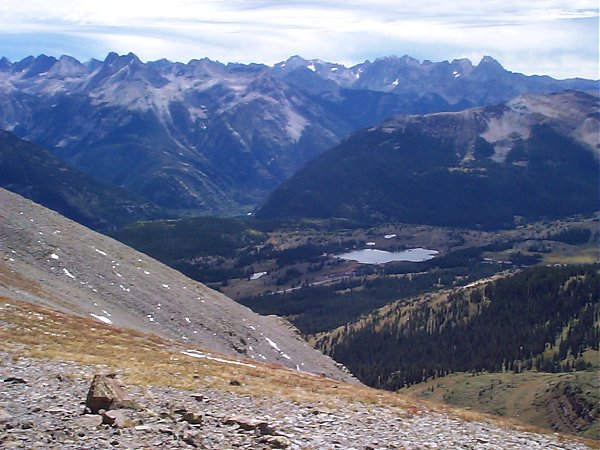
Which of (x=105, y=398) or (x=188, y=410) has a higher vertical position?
(x=105, y=398)

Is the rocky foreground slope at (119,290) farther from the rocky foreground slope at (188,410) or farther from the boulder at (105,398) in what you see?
the boulder at (105,398)

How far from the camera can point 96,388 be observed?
30.7 meters

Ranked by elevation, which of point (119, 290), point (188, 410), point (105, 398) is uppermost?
point (119, 290)

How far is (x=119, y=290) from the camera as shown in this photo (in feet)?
316

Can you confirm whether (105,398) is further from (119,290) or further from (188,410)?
(119,290)

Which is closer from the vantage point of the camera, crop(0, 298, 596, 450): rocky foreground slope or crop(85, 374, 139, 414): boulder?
crop(0, 298, 596, 450): rocky foreground slope

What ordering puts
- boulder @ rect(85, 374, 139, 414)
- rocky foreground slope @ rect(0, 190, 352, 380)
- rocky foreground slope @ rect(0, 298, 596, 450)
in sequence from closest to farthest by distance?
rocky foreground slope @ rect(0, 298, 596, 450) → boulder @ rect(85, 374, 139, 414) → rocky foreground slope @ rect(0, 190, 352, 380)

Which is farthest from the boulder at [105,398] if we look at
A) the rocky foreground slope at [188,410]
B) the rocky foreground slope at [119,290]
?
the rocky foreground slope at [119,290]

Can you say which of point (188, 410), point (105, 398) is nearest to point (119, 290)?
point (188, 410)

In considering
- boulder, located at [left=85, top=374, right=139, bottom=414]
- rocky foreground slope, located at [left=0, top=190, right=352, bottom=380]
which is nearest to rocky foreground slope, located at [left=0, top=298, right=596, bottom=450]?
boulder, located at [left=85, top=374, right=139, bottom=414]

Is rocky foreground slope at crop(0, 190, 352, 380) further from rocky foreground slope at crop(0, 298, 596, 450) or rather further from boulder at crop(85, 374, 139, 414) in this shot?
boulder at crop(85, 374, 139, 414)

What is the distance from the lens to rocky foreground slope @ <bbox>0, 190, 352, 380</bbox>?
8544 cm

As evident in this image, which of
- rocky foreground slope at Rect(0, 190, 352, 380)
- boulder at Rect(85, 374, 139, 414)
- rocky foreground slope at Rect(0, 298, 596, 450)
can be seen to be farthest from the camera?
rocky foreground slope at Rect(0, 190, 352, 380)

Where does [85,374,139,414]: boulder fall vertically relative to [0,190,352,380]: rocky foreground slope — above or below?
below
